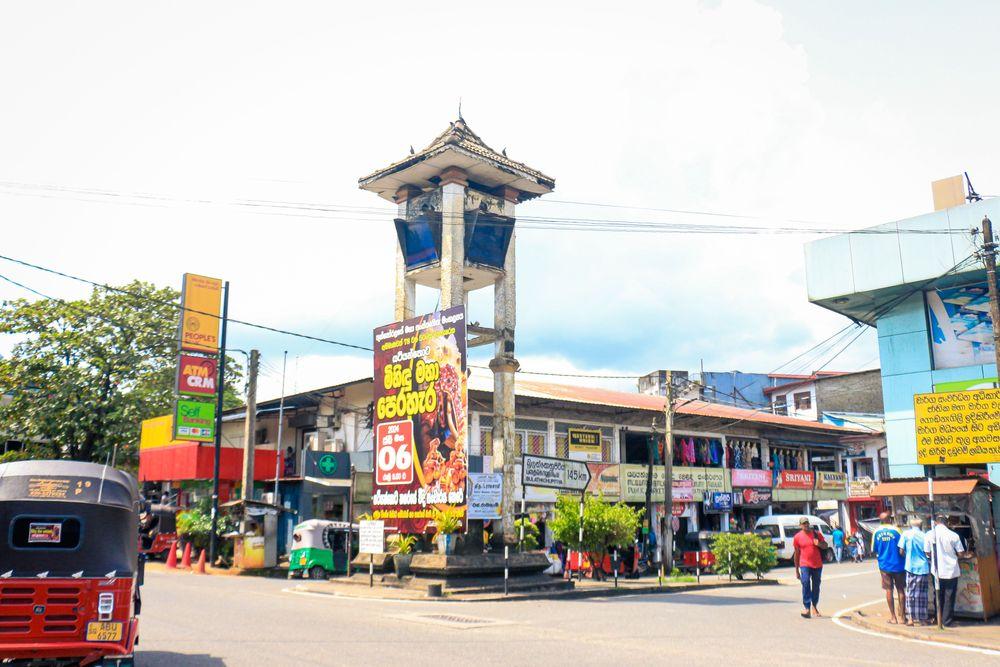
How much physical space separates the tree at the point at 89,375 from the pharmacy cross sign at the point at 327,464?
48.2ft

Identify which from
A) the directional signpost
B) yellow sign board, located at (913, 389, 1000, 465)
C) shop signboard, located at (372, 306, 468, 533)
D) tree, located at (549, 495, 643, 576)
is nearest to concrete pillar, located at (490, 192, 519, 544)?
the directional signpost

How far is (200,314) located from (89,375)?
12985 millimetres

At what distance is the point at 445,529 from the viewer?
21.0m

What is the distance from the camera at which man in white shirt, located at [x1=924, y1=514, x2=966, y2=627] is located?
13.1 metres

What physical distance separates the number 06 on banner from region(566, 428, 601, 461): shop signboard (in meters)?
13.8

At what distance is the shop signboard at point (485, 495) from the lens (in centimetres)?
2169

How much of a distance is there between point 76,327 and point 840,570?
38.3m

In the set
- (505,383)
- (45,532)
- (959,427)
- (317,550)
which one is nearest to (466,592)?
(505,383)

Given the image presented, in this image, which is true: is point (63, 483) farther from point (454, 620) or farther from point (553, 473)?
point (553, 473)

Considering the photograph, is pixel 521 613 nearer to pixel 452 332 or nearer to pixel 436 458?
pixel 436 458

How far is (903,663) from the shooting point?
10023 millimetres

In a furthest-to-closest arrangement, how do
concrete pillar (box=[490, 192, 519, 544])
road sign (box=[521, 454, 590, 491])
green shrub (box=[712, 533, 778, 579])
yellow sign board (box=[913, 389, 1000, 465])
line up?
green shrub (box=[712, 533, 778, 579]) → concrete pillar (box=[490, 192, 519, 544]) → road sign (box=[521, 454, 590, 491]) → yellow sign board (box=[913, 389, 1000, 465])

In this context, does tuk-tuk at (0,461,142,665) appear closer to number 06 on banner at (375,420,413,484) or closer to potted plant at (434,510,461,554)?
potted plant at (434,510,461,554)

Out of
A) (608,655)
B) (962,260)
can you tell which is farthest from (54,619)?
(962,260)
